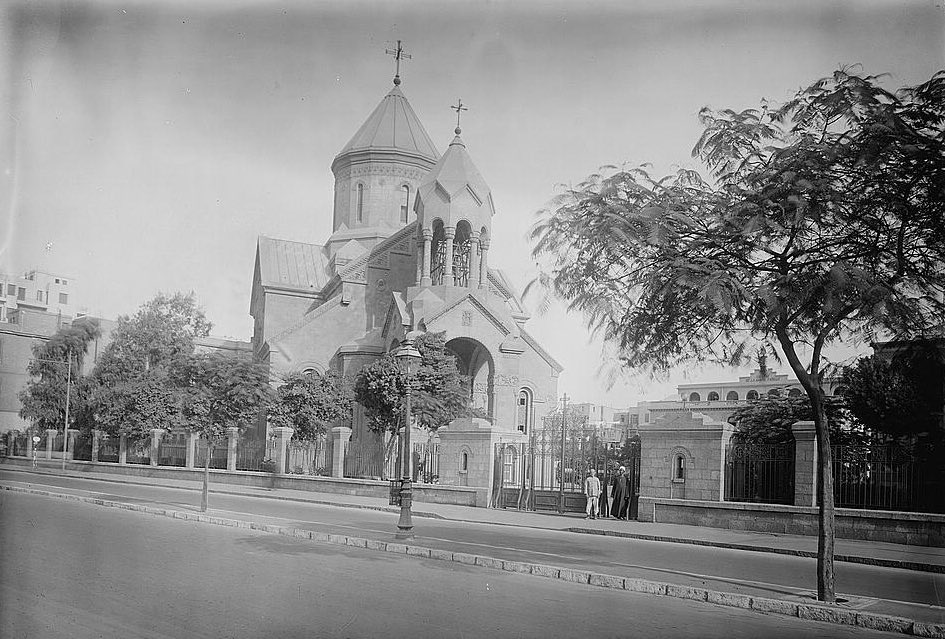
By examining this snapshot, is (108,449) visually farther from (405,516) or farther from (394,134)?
(405,516)

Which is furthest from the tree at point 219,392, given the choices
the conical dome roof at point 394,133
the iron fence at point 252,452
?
the conical dome roof at point 394,133

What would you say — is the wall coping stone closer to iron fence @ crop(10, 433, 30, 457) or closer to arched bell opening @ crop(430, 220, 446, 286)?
arched bell opening @ crop(430, 220, 446, 286)

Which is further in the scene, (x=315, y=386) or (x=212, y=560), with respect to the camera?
(x=315, y=386)

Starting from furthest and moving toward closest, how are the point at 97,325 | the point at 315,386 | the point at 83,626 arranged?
the point at 315,386 → the point at 97,325 → the point at 83,626

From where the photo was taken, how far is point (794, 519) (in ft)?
53.7

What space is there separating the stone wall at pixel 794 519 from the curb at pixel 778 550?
2.02 metres

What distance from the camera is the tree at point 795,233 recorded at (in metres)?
8.61

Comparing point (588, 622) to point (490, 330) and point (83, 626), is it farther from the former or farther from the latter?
point (490, 330)

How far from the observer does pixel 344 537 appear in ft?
43.4

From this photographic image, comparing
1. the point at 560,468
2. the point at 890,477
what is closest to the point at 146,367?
the point at 560,468

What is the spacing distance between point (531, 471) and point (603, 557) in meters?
9.73

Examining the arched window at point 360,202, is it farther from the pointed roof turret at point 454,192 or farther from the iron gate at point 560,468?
the iron gate at point 560,468

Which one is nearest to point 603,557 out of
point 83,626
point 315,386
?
point 83,626

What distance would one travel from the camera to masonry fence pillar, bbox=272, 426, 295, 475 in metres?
28.9
